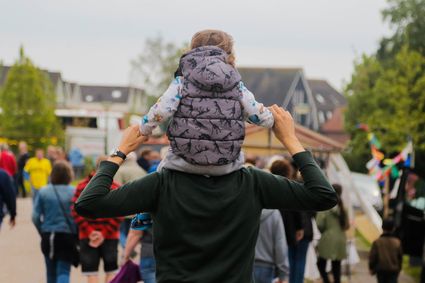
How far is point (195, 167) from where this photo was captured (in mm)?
3641

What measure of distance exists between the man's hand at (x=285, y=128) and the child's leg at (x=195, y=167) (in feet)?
0.63

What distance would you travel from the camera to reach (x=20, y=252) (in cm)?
1634

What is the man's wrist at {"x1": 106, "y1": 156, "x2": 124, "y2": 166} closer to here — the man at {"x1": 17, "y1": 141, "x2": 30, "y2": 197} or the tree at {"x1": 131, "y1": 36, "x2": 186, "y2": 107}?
the man at {"x1": 17, "y1": 141, "x2": 30, "y2": 197}

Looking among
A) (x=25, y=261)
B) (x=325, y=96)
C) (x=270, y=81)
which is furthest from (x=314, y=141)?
(x=325, y=96)

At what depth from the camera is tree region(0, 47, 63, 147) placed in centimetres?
4925

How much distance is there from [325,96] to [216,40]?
104 meters

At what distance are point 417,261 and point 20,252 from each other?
6414 mm

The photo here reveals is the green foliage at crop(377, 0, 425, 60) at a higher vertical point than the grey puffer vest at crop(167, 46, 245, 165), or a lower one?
higher

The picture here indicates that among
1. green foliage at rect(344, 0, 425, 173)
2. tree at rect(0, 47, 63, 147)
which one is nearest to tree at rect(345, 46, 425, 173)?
green foliage at rect(344, 0, 425, 173)

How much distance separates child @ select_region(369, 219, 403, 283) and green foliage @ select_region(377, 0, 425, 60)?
36371mm

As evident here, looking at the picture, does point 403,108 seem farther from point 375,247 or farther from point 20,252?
point 375,247

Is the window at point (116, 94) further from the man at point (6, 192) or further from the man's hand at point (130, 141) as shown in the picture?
the man's hand at point (130, 141)

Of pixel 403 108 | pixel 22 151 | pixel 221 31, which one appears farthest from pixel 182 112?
pixel 403 108

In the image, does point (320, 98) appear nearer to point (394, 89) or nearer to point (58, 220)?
point (394, 89)
